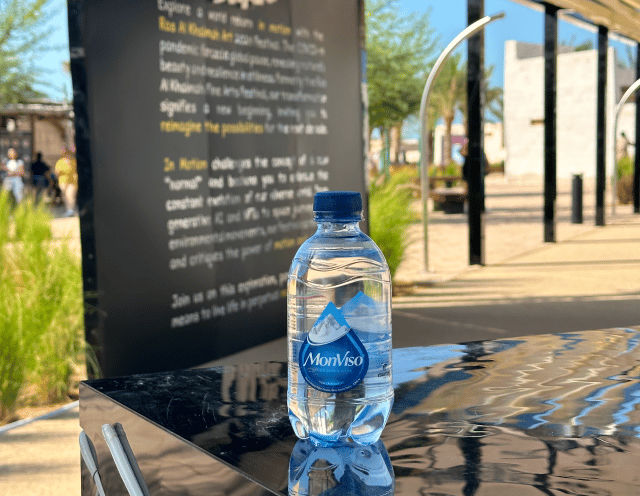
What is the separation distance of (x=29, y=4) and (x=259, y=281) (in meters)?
10.9

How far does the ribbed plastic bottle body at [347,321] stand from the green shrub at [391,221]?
5832 millimetres

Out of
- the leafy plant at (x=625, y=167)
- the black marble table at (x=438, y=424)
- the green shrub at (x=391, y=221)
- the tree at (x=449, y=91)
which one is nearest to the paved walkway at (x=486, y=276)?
the green shrub at (x=391, y=221)

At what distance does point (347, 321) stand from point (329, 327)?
85 millimetres

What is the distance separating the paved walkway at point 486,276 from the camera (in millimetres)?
3041

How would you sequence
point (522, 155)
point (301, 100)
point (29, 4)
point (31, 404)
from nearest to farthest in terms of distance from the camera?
1. point (31, 404)
2. point (301, 100)
3. point (29, 4)
4. point (522, 155)

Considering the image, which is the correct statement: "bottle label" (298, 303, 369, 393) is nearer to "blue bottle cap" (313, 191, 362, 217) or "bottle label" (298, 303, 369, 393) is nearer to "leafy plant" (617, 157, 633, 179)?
"blue bottle cap" (313, 191, 362, 217)

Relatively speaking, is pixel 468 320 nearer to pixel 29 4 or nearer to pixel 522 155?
pixel 29 4

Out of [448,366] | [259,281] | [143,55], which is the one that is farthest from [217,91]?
[448,366]

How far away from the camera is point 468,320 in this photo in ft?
19.3

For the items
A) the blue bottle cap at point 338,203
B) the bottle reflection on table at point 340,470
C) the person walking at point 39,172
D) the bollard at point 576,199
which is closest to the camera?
the bottle reflection on table at point 340,470

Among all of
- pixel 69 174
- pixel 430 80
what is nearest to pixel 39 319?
pixel 430 80

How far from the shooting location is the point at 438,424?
3.65 feet

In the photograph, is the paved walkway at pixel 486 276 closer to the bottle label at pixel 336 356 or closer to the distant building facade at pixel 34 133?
the bottle label at pixel 336 356

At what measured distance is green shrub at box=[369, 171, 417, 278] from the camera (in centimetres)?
723
